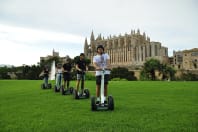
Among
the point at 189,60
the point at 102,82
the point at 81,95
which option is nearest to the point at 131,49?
the point at 189,60

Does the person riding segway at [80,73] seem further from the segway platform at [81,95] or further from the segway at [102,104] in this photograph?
the segway at [102,104]

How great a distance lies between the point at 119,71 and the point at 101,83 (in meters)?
88.5

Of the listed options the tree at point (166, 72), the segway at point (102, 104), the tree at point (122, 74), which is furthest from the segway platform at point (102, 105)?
the tree at point (122, 74)

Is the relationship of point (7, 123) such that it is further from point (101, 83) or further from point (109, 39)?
point (109, 39)

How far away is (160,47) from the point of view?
169 metres

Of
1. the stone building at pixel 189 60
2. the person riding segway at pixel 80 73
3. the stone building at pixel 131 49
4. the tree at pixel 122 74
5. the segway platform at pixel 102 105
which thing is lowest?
the segway platform at pixel 102 105

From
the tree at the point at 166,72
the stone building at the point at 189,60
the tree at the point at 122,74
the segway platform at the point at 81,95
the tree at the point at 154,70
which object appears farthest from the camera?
the stone building at the point at 189,60

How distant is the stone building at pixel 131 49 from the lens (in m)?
165

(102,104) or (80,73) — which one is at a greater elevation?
(80,73)

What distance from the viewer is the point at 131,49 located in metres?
172

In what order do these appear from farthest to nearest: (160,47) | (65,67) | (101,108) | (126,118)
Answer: (160,47), (65,67), (101,108), (126,118)

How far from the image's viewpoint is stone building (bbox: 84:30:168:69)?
6481 inches

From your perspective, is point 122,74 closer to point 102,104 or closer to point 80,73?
point 80,73

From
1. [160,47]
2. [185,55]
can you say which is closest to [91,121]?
[185,55]
